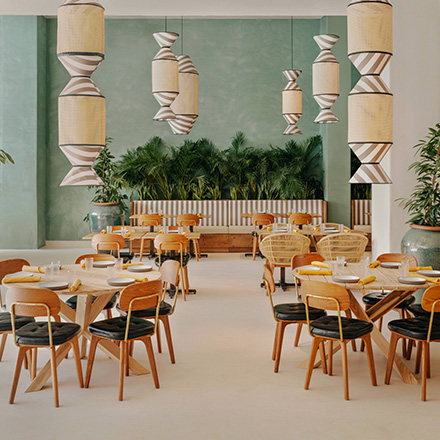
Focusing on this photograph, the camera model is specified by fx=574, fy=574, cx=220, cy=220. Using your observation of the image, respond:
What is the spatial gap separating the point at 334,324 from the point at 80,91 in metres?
2.55

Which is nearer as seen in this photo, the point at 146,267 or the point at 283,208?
the point at 146,267

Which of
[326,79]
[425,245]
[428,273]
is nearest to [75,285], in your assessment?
[428,273]

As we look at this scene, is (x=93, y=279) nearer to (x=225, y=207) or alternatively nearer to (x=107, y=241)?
(x=107, y=241)

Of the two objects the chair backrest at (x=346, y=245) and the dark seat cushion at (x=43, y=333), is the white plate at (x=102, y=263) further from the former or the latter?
the chair backrest at (x=346, y=245)

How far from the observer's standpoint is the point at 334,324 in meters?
4.46

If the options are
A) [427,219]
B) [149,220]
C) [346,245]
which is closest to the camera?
[427,219]

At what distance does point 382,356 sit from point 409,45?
14.0ft

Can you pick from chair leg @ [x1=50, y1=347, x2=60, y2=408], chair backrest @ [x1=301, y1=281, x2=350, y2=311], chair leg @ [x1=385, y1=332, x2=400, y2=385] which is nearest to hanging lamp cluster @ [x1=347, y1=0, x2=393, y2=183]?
chair backrest @ [x1=301, y1=281, x2=350, y2=311]

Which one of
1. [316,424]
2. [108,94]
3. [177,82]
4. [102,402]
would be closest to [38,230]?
[108,94]

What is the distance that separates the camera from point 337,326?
14.4 feet

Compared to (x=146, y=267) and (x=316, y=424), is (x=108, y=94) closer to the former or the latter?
(x=146, y=267)

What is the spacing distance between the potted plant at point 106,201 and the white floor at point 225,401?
6365 millimetres

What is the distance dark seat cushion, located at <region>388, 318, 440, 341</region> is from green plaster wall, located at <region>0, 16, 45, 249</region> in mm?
9885

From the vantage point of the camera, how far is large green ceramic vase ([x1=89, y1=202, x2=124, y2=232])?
11.9 metres
